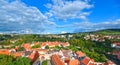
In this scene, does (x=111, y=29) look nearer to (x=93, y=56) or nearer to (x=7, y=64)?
(x=93, y=56)

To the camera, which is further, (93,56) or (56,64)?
(93,56)

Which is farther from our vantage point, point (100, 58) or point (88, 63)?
point (100, 58)

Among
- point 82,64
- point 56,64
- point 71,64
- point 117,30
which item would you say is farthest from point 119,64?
point 117,30

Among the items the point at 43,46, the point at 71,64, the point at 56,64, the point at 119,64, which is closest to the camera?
the point at 56,64

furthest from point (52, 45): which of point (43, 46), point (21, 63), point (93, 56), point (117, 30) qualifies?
point (117, 30)

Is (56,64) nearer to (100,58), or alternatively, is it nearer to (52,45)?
(100,58)

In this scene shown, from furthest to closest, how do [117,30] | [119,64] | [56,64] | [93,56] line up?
[117,30] < [93,56] < [119,64] < [56,64]

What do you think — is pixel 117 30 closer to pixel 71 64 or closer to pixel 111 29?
pixel 111 29

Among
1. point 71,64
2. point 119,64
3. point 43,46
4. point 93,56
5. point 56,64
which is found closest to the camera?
point 56,64

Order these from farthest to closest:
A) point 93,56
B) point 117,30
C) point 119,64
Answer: point 117,30, point 93,56, point 119,64
